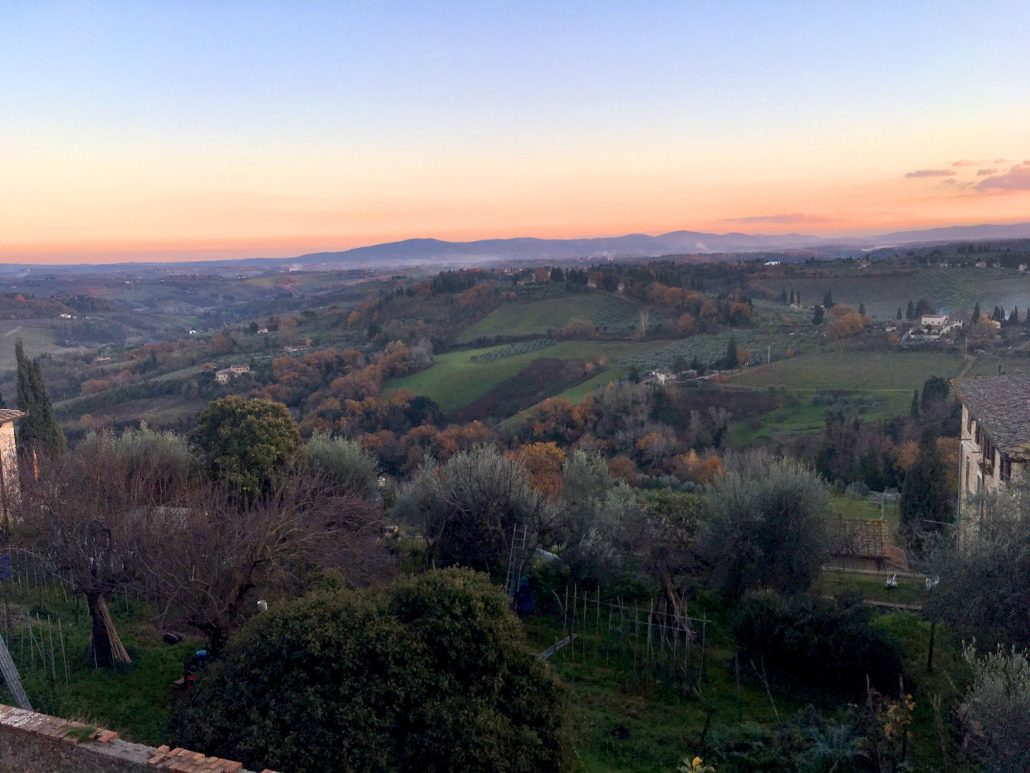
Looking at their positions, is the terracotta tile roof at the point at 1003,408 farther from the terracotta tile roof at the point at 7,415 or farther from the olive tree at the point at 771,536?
the terracotta tile roof at the point at 7,415

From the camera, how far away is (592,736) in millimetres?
9352

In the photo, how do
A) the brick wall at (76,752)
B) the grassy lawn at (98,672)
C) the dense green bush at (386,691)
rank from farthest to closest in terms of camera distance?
the grassy lawn at (98,672), the dense green bush at (386,691), the brick wall at (76,752)

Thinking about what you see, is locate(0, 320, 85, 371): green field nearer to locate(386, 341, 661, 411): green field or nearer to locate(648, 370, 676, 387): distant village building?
locate(386, 341, 661, 411): green field

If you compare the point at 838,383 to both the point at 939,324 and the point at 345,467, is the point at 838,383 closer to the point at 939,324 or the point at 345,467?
the point at 939,324

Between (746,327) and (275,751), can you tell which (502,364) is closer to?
(746,327)

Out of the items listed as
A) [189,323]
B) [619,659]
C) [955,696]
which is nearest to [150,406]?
[619,659]

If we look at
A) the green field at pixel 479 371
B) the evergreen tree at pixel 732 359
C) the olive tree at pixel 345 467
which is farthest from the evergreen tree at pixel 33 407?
the evergreen tree at pixel 732 359

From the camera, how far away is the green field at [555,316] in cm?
6366

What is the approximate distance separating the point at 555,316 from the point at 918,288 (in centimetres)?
2877

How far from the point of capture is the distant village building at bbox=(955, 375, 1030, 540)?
1140 centimetres

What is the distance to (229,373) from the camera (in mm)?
49656

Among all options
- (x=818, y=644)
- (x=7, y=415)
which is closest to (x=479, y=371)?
(x=7, y=415)

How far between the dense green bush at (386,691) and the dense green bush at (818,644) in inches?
162

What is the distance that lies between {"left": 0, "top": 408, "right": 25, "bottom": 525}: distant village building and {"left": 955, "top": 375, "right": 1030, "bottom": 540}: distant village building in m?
15.5
